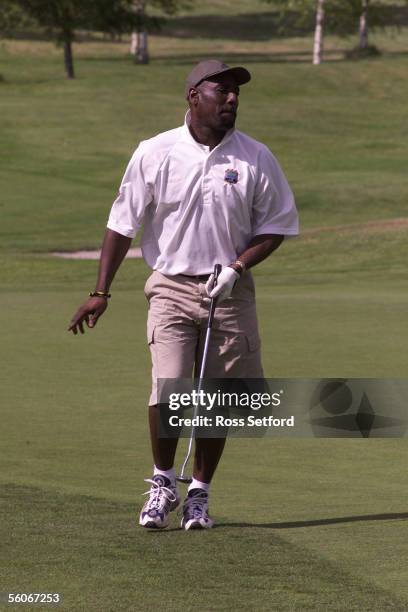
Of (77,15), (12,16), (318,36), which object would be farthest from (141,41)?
(318,36)

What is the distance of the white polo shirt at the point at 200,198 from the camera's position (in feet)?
19.0

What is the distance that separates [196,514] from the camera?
5.70m

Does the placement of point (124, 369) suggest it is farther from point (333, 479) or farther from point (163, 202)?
point (163, 202)

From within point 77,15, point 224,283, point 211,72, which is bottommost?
point 77,15

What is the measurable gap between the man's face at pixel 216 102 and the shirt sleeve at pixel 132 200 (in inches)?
11.1

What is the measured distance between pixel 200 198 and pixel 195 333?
1.82 ft

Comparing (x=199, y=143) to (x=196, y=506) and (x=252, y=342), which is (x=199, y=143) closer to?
(x=252, y=342)

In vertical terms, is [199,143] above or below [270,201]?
above

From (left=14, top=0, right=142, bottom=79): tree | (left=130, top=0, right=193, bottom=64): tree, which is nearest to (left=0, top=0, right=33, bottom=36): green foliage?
(left=14, top=0, right=142, bottom=79): tree

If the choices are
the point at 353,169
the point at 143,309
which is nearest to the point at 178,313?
the point at 143,309

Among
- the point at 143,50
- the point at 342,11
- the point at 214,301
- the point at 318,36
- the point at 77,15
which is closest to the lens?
the point at 214,301

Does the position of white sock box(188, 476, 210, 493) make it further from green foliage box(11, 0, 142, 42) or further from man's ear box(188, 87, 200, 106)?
green foliage box(11, 0, 142, 42)

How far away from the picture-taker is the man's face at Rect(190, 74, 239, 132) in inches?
229

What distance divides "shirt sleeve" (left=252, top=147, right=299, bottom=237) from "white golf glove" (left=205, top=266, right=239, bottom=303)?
314mm
